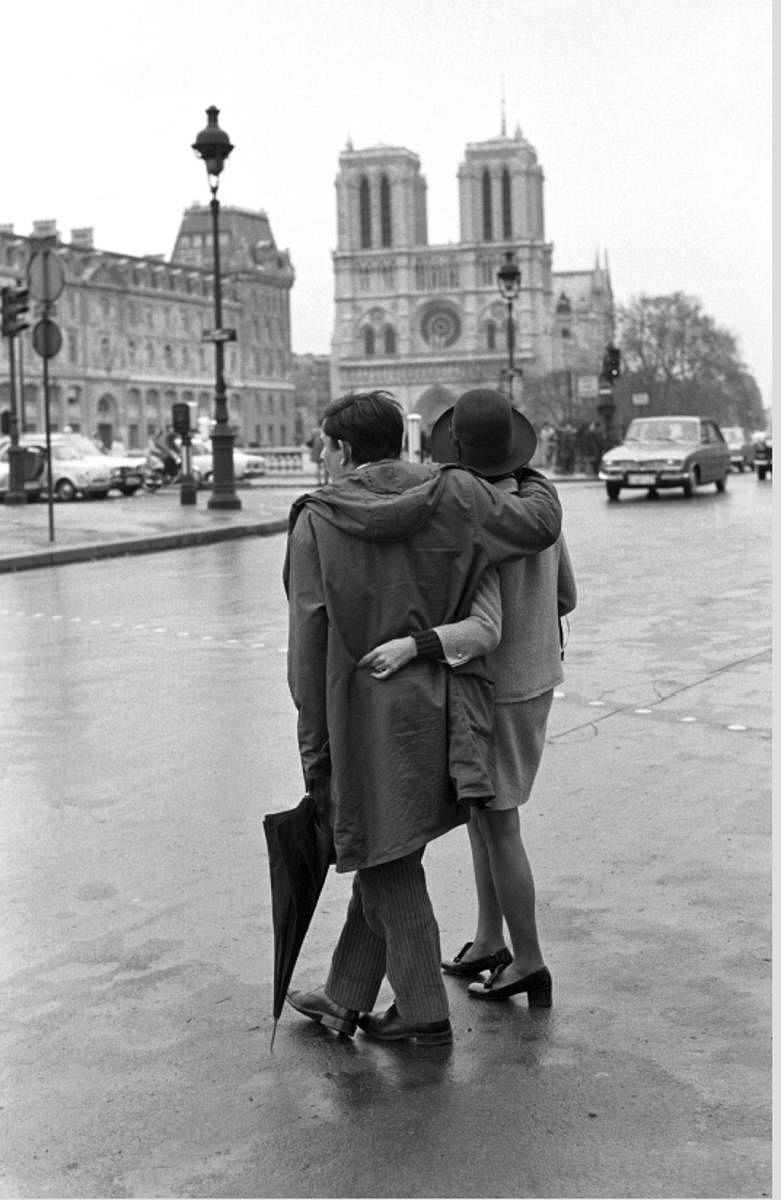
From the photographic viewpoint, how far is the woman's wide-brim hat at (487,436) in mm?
3867

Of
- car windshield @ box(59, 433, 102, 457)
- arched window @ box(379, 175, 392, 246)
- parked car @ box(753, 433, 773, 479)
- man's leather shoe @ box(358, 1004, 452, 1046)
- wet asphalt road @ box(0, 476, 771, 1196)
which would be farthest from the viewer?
arched window @ box(379, 175, 392, 246)

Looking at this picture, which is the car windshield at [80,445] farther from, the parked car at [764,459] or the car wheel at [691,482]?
the parked car at [764,459]

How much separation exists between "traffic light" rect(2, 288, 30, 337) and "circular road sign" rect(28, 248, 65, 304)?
8.13 m

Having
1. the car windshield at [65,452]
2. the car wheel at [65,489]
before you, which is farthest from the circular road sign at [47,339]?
the car windshield at [65,452]

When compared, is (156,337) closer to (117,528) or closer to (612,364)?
(612,364)

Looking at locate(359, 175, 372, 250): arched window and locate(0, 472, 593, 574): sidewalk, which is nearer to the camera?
locate(0, 472, 593, 574): sidewalk

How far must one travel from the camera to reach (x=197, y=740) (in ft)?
24.0

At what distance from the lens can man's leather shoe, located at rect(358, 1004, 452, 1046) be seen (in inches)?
148

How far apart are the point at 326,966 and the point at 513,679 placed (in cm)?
97

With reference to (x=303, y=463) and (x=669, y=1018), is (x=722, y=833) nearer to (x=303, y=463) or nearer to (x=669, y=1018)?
(x=669, y=1018)

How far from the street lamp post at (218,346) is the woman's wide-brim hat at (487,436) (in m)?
21.4

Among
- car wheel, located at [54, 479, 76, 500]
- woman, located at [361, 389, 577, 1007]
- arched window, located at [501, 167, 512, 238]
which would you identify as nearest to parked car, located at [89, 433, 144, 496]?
car wheel, located at [54, 479, 76, 500]

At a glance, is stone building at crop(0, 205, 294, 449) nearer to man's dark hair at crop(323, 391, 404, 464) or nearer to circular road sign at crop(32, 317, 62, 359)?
circular road sign at crop(32, 317, 62, 359)

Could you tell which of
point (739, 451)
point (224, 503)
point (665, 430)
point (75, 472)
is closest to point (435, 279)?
point (739, 451)
